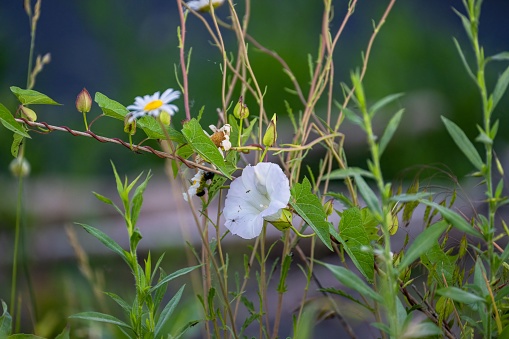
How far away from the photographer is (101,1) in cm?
284

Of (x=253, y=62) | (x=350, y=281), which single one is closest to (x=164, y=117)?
(x=350, y=281)

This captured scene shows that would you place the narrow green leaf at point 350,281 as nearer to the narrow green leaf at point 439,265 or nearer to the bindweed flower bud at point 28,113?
the narrow green leaf at point 439,265

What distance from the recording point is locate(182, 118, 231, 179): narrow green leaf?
680 millimetres

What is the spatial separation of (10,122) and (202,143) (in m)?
0.18

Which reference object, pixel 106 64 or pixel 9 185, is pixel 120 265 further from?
pixel 106 64

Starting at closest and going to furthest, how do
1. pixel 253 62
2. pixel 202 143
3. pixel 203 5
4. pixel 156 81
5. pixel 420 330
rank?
1. pixel 420 330
2. pixel 202 143
3. pixel 203 5
4. pixel 253 62
5. pixel 156 81

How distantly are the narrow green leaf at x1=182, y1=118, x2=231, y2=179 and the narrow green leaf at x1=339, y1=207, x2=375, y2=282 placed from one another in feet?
0.39

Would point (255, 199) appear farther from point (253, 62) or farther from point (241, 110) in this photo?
point (253, 62)

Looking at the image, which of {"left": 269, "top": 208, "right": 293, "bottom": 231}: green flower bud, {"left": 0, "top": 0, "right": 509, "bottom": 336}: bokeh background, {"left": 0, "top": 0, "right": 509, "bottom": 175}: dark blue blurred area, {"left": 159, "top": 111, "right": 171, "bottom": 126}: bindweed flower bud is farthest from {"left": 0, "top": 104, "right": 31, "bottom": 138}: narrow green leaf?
{"left": 0, "top": 0, "right": 509, "bottom": 175}: dark blue blurred area

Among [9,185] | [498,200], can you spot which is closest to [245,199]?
[498,200]

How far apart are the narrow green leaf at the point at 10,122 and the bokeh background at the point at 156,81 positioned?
1.09 m

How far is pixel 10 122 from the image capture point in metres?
0.70

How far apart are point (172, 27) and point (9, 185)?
102 cm

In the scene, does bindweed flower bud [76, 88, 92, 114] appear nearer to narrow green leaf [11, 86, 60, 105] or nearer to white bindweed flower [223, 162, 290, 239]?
narrow green leaf [11, 86, 60, 105]
